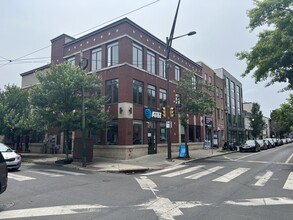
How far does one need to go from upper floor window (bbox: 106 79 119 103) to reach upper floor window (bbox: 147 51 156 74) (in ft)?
12.9

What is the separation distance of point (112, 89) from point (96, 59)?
3.81m

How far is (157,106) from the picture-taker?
2542cm

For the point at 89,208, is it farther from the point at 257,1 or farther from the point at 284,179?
the point at 257,1

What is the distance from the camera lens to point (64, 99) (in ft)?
60.7

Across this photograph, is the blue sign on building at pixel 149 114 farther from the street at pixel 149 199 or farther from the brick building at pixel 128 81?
the street at pixel 149 199

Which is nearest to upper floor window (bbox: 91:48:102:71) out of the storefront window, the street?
the storefront window

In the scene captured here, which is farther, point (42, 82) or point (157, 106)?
point (157, 106)

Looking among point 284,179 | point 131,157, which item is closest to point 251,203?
point 284,179

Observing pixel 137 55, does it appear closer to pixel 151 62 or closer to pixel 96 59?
pixel 151 62

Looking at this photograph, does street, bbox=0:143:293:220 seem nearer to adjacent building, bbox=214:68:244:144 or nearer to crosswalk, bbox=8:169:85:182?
crosswalk, bbox=8:169:85:182

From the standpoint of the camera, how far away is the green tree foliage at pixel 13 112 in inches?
908

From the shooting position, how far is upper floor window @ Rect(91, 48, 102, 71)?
939 inches

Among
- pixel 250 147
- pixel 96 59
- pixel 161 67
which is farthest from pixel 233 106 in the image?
pixel 96 59

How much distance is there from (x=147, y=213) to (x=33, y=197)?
3.82 m
